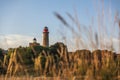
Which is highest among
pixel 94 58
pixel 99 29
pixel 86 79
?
pixel 99 29

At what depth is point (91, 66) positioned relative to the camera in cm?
434

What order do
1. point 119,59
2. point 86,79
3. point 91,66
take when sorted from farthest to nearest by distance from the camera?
point 119,59, point 91,66, point 86,79

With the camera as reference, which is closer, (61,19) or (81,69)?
(61,19)

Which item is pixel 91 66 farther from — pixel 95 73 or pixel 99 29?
pixel 99 29

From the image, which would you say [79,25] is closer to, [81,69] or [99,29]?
[99,29]

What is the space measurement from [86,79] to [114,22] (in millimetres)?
906

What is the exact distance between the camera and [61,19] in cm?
405

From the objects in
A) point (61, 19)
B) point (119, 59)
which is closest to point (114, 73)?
point (119, 59)

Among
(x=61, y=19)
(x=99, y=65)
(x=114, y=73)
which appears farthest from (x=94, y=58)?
(x=61, y=19)

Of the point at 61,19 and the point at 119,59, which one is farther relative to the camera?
the point at 119,59

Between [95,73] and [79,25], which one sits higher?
[79,25]

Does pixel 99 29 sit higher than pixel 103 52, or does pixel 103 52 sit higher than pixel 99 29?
pixel 99 29

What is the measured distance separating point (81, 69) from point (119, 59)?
2.08ft

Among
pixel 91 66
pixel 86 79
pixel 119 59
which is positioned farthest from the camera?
pixel 119 59
